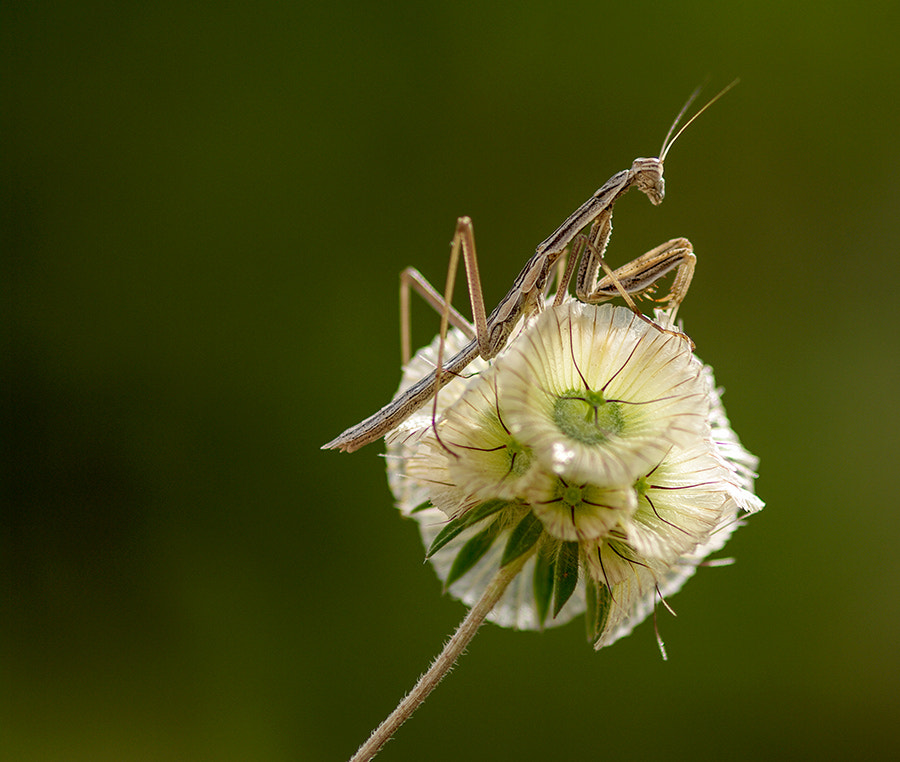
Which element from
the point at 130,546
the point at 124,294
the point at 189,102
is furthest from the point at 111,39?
the point at 130,546

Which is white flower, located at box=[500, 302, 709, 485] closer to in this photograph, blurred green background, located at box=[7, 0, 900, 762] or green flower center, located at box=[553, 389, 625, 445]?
green flower center, located at box=[553, 389, 625, 445]

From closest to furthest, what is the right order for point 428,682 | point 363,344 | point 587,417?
point 428,682
point 587,417
point 363,344

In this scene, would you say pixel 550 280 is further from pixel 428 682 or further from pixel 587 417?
pixel 428 682

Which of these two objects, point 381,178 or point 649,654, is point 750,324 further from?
point 381,178

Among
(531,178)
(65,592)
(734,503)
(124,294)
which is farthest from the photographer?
(531,178)

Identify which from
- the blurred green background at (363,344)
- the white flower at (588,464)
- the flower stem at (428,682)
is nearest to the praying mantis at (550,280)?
the white flower at (588,464)

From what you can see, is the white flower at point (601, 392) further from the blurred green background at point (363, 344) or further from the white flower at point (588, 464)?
the blurred green background at point (363, 344)

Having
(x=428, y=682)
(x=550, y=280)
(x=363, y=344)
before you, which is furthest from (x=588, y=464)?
(x=363, y=344)
